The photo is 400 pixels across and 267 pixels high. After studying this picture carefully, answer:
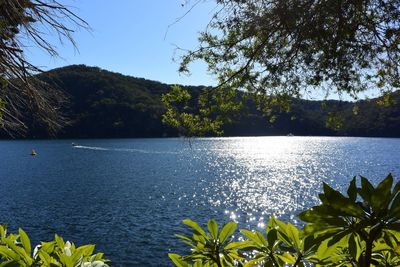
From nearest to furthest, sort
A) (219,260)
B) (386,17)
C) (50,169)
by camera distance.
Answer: (219,260)
(386,17)
(50,169)

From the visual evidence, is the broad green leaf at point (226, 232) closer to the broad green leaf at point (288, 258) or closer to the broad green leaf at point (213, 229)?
the broad green leaf at point (213, 229)

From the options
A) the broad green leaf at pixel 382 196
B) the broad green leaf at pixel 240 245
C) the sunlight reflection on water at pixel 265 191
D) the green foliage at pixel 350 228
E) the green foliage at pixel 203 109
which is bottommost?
the sunlight reflection on water at pixel 265 191

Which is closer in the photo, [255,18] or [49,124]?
[49,124]

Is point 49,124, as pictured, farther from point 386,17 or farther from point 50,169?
point 50,169

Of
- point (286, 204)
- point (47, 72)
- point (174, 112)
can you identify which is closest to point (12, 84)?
point (47, 72)

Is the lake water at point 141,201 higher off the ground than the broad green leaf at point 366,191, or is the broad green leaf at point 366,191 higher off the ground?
the broad green leaf at point 366,191

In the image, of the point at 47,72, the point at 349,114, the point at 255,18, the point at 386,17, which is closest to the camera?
the point at 47,72

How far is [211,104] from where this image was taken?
5973mm

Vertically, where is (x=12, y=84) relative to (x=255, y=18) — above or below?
below

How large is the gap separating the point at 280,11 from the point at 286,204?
3951cm

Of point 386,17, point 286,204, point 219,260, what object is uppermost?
point 386,17

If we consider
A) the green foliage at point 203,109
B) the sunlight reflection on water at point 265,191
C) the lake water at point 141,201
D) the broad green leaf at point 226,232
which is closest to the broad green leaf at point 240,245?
the broad green leaf at point 226,232

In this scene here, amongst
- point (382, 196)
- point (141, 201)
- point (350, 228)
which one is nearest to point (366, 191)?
point (382, 196)

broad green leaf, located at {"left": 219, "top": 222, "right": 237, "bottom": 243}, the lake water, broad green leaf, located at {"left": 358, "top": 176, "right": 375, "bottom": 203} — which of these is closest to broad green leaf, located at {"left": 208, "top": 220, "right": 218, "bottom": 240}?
broad green leaf, located at {"left": 219, "top": 222, "right": 237, "bottom": 243}
